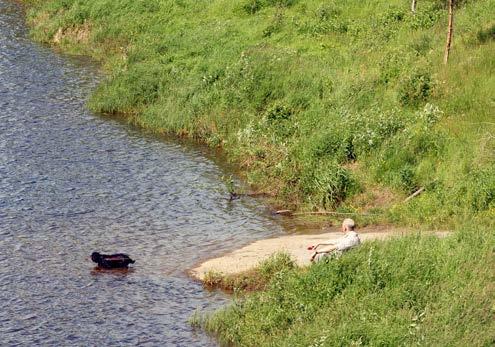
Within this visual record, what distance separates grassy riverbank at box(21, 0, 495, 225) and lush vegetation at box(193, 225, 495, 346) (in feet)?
15.6

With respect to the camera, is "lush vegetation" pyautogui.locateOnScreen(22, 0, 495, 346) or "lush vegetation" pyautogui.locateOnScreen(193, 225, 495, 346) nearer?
"lush vegetation" pyautogui.locateOnScreen(193, 225, 495, 346)

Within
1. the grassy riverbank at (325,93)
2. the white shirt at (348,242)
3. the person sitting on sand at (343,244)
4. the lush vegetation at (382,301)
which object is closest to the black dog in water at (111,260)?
the lush vegetation at (382,301)

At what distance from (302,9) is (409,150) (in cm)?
1697

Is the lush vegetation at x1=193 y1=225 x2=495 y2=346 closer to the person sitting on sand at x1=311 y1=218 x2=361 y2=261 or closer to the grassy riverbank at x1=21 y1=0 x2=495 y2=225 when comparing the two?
the person sitting on sand at x1=311 y1=218 x2=361 y2=261

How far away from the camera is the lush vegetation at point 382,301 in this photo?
656 inches

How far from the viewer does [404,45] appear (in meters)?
33.9

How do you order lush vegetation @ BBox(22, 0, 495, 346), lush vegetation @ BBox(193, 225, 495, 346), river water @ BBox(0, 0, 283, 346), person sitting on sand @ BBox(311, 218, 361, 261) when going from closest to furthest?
lush vegetation @ BBox(193, 225, 495, 346)
lush vegetation @ BBox(22, 0, 495, 346)
person sitting on sand @ BBox(311, 218, 361, 261)
river water @ BBox(0, 0, 283, 346)

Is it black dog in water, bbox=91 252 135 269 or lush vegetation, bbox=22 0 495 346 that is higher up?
lush vegetation, bbox=22 0 495 346

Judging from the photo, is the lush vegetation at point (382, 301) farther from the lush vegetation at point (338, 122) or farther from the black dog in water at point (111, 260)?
the black dog in water at point (111, 260)

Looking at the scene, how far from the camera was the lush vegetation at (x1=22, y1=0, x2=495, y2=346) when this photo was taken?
18062 millimetres

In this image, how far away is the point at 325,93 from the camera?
1257 inches

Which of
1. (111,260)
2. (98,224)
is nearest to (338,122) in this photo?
(98,224)

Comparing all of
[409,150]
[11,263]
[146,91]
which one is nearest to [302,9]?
[146,91]

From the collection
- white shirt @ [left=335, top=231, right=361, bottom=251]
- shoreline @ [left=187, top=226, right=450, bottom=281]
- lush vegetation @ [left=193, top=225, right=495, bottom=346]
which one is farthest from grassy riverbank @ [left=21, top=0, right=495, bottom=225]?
lush vegetation @ [left=193, top=225, right=495, bottom=346]
